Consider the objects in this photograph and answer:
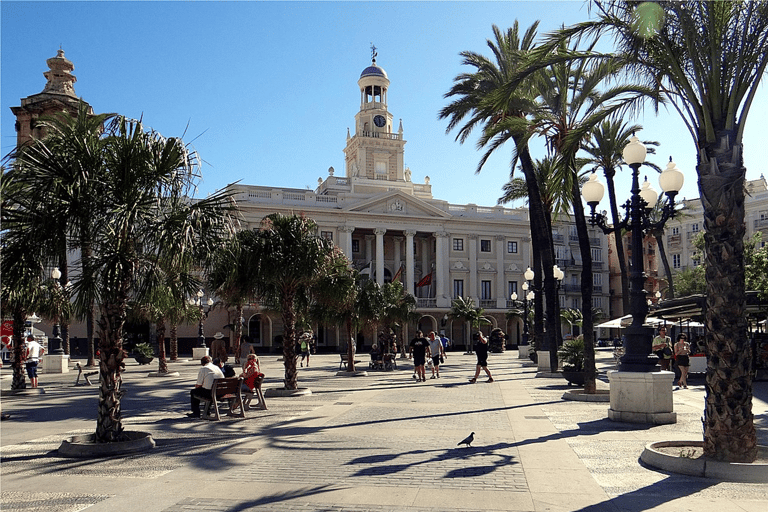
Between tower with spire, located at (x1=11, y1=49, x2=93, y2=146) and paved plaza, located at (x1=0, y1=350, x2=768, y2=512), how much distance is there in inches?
919

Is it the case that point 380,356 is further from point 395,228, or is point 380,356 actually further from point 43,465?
point 395,228

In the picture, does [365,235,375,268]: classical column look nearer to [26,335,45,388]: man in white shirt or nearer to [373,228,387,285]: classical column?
[373,228,387,285]: classical column

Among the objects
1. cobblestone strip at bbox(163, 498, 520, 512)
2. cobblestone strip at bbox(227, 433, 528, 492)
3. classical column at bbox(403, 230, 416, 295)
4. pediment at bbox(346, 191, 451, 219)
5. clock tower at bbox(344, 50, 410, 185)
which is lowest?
cobblestone strip at bbox(227, 433, 528, 492)

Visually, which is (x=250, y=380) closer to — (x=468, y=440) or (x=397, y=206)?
(x=468, y=440)

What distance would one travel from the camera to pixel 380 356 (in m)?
31.4

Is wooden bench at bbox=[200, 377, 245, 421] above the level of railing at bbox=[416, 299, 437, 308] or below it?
below

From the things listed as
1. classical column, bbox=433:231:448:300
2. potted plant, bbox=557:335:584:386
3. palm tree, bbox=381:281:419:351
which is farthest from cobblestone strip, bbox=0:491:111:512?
classical column, bbox=433:231:448:300

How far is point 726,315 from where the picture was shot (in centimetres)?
799

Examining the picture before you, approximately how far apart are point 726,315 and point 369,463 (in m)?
4.63

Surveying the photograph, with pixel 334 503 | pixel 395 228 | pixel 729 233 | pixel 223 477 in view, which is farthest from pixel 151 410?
pixel 395 228

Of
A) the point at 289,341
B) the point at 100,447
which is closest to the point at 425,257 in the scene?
the point at 289,341

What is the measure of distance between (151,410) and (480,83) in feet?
59.8

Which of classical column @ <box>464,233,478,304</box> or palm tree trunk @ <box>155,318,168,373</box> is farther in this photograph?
classical column @ <box>464,233,478,304</box>

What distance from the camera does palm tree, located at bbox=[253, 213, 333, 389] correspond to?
16.9m
